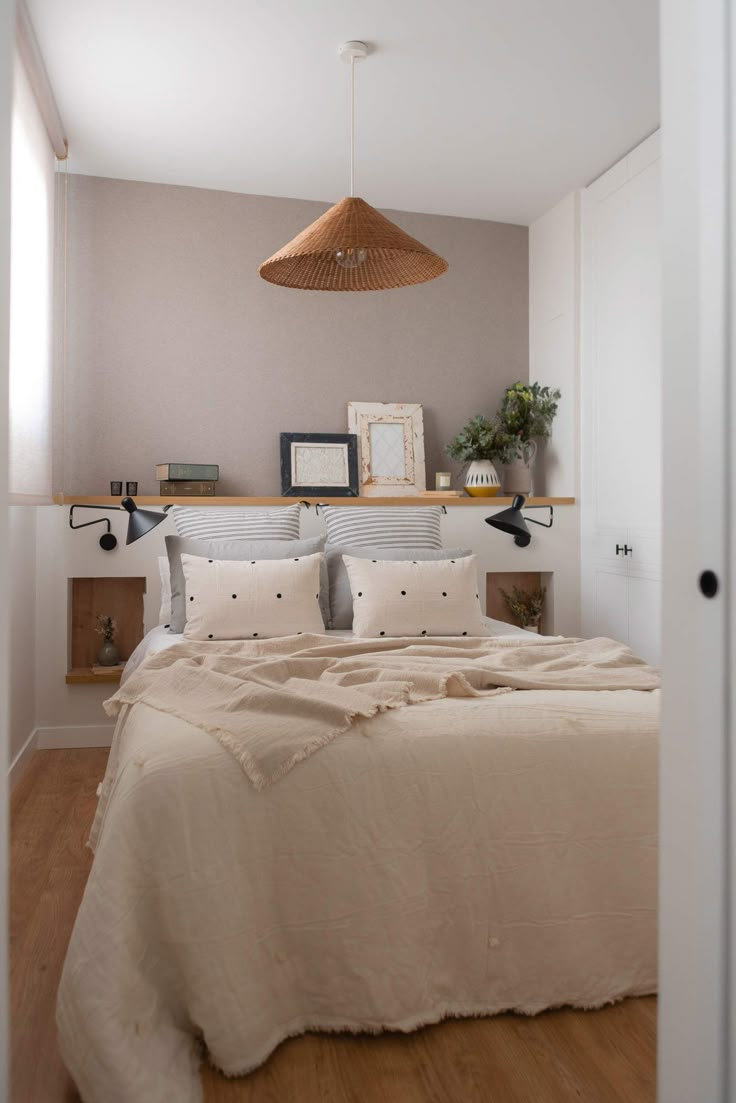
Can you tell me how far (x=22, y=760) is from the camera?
3580 mm

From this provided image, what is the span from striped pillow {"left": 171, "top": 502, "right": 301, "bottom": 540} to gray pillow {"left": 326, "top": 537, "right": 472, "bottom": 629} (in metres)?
0.21

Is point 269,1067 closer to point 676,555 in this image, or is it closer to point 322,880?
point 322,880

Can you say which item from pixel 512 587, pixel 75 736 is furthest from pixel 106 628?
pixel 512 587

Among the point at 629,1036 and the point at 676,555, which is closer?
the point at 676,555

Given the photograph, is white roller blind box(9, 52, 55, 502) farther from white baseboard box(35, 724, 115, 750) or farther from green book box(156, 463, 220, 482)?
white baseboard box(35, 724, 115, 750)

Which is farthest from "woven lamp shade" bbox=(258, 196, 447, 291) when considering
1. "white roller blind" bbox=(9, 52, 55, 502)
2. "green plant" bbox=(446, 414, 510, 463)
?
"green plant" bbox=(446, 414, 510, 463)

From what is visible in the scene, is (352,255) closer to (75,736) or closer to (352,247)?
(352,247)

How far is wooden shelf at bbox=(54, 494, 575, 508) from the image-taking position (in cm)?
397

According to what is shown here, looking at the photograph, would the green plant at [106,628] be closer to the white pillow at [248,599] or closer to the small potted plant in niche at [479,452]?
the white pillow at [248,599]

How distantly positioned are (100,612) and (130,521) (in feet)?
3.00

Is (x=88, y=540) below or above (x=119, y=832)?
above

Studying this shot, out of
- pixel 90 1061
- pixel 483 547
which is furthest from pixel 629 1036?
pixel 483 547

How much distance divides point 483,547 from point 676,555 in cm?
331

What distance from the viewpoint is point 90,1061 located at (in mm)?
1493
